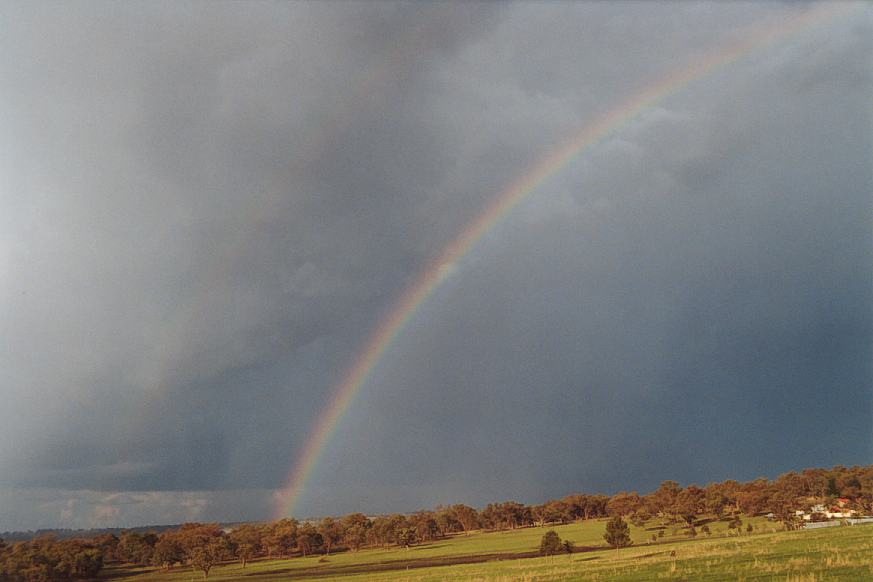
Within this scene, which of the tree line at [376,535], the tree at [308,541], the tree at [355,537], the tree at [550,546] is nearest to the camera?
the tree at [550,546]

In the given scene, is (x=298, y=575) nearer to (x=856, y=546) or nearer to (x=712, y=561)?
(x=712, y=561)

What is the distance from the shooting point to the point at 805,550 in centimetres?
4622

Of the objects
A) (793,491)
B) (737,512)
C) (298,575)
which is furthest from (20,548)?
(793,491)

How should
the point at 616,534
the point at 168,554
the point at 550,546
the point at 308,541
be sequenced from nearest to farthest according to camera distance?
the point at 616,534 < the point at 550,546 < the point at 168,554 < the point at 308,541

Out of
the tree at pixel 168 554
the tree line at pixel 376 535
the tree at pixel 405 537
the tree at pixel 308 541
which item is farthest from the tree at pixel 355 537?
the tree at pixel 168 554

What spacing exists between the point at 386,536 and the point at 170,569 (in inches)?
2299

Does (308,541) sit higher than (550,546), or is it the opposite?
(550,546)

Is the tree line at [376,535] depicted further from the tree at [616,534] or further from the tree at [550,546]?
the tree at [550,546]

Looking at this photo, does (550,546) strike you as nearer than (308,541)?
Yes

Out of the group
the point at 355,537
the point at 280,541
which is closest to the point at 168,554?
the point at 280,541

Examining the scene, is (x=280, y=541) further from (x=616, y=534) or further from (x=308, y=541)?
(x=616, y=534)

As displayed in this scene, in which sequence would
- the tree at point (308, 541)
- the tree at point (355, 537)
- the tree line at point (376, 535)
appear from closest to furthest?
the tree line at point (376, 535) < the tree at point (355, 537) < the tree at point (308, 541)

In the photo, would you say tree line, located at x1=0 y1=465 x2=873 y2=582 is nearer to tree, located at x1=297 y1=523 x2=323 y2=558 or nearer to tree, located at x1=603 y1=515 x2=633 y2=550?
tree, located at x1=297 y1=523 x2=323 y2=558

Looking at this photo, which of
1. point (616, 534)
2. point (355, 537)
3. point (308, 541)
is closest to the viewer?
point (616, 534)
